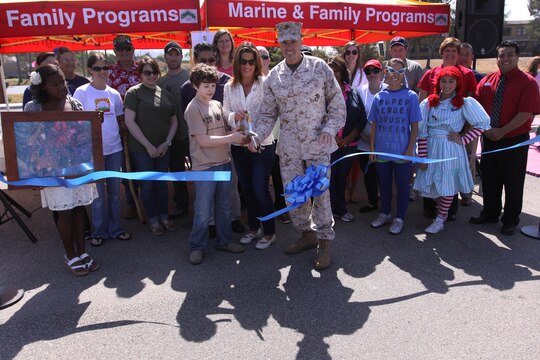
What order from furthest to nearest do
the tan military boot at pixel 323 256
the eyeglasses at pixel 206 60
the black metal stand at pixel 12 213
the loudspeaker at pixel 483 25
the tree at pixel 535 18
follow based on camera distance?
1. the tree at pixel 535 18
2. the loudspeaker at pixel 483 25
3. the eyeglasses at pixel 206 60
4. the black metal stand at pixel 12 213
5. the tan military boot at pixel 323 256

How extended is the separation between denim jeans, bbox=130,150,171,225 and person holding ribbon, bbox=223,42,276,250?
978 mm

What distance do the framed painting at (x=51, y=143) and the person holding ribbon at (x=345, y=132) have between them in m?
2.45

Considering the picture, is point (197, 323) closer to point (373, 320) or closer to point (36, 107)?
point (373, 320)

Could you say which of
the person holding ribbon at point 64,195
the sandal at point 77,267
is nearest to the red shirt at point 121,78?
the person holding ribbon at point 64,195

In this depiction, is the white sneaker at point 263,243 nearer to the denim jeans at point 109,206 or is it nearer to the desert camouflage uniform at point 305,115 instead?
the desert camouflage uniform at point 305,115

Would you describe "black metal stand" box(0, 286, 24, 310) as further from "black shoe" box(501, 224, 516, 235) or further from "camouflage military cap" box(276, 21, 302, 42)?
"black shoe" box(501, 224, 516, 235)

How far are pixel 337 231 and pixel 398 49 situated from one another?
113 inches

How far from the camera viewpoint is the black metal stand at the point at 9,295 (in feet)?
10.7

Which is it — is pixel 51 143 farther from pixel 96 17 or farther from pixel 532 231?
pixel 532 231

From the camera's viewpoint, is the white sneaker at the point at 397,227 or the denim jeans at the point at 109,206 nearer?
the denim jeans at the point at 109,206

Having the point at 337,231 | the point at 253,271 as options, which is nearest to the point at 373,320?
the point at 253,271

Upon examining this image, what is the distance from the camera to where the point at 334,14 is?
20.4 feet

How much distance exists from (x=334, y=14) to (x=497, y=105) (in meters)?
2.82

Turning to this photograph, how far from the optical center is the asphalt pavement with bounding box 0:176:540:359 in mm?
2674
